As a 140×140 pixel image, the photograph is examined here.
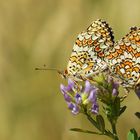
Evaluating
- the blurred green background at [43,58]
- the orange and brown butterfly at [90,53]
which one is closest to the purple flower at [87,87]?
the orange and brown butterfly at [90,53]

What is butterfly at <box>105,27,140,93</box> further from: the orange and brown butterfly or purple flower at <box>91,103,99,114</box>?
purple flower at <box>91,103,99,114</box>

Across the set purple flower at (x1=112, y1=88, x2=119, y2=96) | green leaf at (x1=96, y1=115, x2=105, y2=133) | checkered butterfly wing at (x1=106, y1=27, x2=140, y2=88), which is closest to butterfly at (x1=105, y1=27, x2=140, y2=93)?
checkered butterfly wing at (x1=106, y1=27, x2=140, y2=88)

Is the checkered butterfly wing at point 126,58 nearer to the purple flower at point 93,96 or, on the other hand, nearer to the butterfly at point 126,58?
the butterfly at point 126,58

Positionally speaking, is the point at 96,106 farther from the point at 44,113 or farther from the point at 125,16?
the point at 125,16

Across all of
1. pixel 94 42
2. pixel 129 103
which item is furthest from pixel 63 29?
pixel 94 42

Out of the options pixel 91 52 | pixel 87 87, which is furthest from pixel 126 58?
pixel 87 87

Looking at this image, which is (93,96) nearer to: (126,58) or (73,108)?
(73,108)
